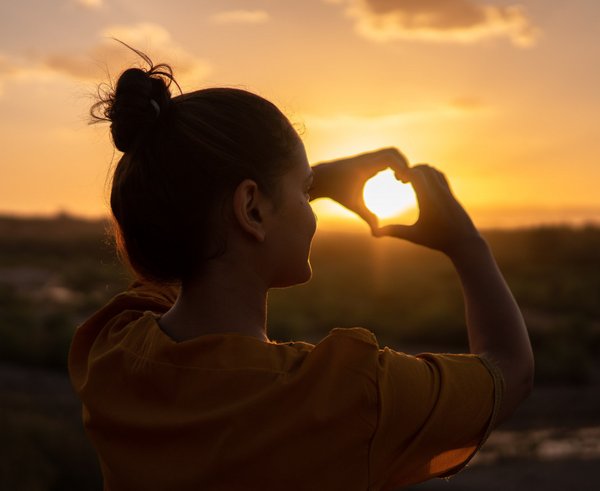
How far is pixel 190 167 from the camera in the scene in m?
1.48

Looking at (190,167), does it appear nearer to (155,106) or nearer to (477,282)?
(155,106)

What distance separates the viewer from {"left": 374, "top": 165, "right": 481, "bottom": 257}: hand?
5.16 feet

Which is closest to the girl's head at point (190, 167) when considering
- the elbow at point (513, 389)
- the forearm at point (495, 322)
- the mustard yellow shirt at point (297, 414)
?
the mustard yellow shirt at point (297, 414)

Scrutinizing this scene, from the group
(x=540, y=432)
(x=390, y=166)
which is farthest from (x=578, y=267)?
(x=390, y=166)

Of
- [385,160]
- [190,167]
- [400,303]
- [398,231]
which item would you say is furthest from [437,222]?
[400,303]

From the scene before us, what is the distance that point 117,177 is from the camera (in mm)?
1603

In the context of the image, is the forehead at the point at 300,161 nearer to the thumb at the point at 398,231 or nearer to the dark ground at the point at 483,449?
the thumb at the point at 398,231

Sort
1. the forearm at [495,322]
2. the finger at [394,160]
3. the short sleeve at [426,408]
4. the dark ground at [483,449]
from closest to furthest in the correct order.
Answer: the short sleeve at [426,408], the forearm at [495,322], the finger at [394,160], the dark ground at [483,449]

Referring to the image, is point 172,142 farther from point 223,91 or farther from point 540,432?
point 540,432

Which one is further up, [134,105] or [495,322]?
[134,105]

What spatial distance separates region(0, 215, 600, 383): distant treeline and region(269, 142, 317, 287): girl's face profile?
1.63 feet

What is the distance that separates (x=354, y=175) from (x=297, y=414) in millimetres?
560

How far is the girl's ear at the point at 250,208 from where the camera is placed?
1.46 meters

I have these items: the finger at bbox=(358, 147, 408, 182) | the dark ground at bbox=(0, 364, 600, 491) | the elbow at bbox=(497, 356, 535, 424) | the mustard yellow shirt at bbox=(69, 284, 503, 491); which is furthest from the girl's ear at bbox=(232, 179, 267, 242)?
the dark ground at bbox=(0, 364, 600, 491)
